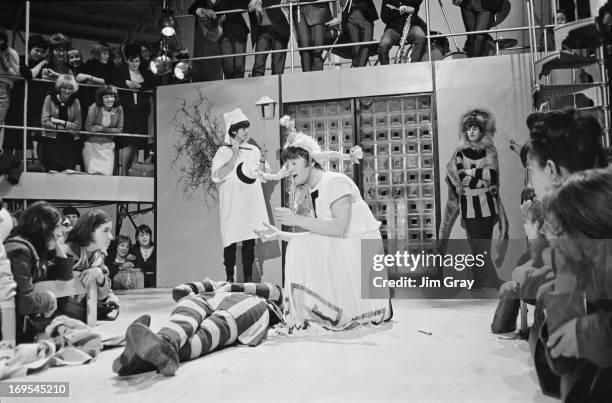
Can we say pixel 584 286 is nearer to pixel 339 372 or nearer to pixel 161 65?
pixel 339 372

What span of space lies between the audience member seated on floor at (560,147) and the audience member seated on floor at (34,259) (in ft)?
3.43

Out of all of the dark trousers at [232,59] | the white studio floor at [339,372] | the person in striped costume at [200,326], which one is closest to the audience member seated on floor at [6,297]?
the white studio floor at [339,372]

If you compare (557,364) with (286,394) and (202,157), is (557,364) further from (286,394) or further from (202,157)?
(202,157)

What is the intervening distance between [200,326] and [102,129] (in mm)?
625

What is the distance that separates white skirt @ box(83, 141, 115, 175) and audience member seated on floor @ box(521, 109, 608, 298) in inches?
44.6

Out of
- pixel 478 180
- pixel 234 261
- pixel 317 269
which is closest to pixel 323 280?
pixel 317 269

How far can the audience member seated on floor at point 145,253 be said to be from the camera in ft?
7.97

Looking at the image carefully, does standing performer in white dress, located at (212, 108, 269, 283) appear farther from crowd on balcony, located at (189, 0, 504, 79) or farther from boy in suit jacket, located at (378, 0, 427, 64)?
boy in suit jacket, located at (378, 0, 427, 64)

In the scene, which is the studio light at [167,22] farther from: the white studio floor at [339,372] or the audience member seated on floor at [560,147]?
the audience member seated on floor at [560,147]

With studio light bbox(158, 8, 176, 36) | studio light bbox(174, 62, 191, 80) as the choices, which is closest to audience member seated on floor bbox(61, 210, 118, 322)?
studio light bbox(158, 8, 176, 36)

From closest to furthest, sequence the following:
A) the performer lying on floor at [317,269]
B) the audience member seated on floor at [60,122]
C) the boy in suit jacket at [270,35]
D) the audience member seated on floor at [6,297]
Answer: the audience member seated on floor at [6,297] < the audience member seated on floor at [60,122] < the performer lying on floor at [317,269] < the boy in suit jacket at [270,35]

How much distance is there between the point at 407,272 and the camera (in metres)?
1.62

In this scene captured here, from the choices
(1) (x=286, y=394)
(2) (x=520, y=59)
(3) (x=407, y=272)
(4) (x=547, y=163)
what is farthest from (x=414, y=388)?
(2) (x=520, y=59)

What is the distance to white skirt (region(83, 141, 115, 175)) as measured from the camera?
1.50 meters
